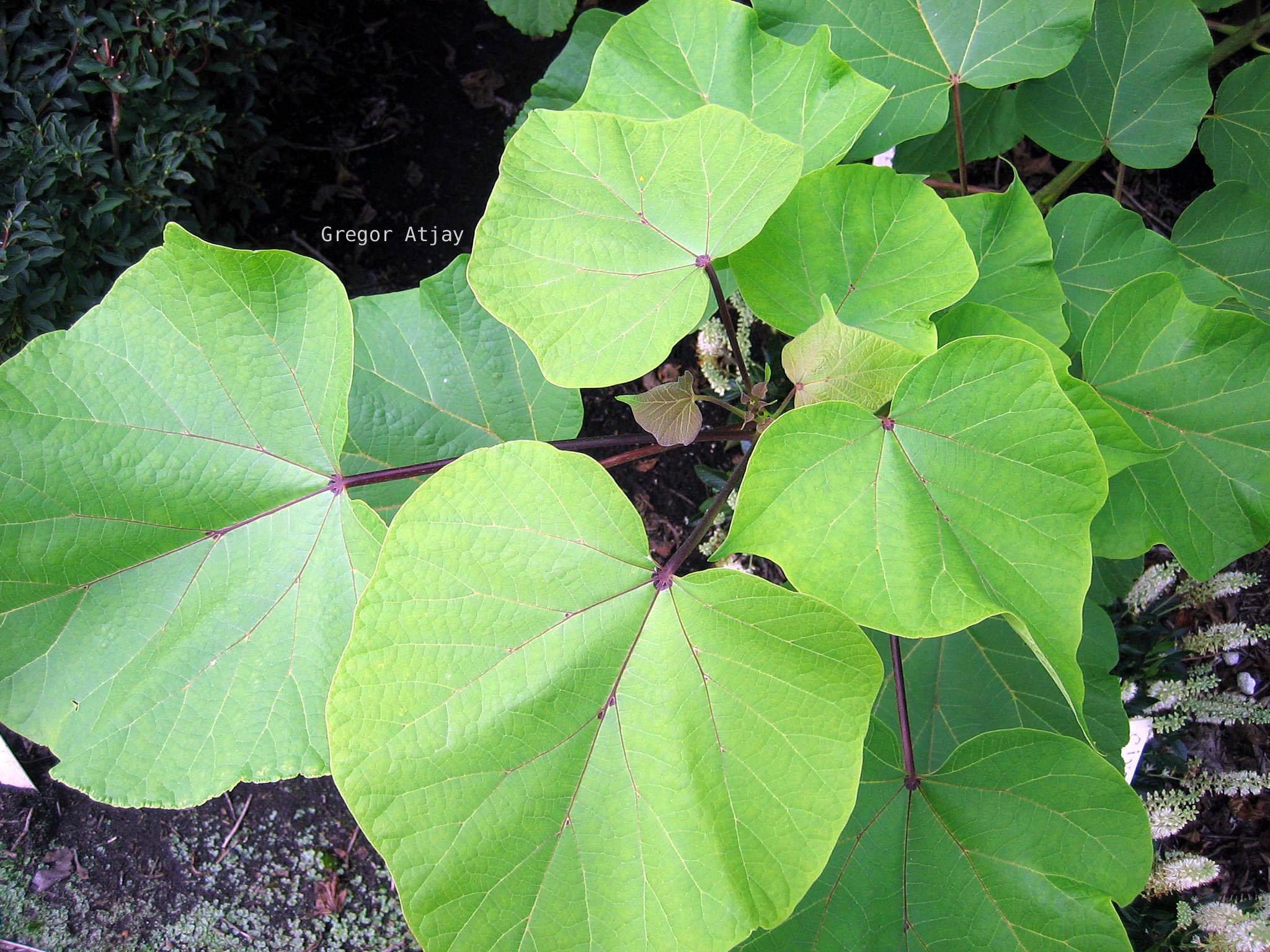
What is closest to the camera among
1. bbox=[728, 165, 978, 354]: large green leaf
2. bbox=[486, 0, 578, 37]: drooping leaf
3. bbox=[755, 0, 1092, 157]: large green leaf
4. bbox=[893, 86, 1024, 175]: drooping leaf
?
bbox=[728, 165, 978, 354]: large green leaf

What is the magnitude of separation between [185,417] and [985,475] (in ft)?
2.74

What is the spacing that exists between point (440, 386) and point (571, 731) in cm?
52

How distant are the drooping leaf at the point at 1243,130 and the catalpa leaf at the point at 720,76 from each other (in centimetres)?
72

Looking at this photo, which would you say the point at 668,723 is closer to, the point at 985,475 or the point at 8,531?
the point at 985,475

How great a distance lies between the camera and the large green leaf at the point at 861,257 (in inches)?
33.4

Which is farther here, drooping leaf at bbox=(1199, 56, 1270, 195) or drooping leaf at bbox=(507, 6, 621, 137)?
drooping leaf at bbox=(507, 6, 621, 137)

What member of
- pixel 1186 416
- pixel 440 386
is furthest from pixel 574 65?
pixel 1186 416

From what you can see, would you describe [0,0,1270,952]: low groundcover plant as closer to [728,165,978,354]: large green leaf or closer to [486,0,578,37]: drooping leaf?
[728,165,978,354]: large green leaf

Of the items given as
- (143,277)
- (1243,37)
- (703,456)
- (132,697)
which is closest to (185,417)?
(143,277)

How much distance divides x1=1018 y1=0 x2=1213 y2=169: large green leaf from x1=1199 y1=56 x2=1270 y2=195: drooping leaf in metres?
0.09

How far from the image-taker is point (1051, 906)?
2.92 feet

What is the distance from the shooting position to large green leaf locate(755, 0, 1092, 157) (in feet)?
3.47

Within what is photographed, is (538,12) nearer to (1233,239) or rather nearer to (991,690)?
(1233,239)

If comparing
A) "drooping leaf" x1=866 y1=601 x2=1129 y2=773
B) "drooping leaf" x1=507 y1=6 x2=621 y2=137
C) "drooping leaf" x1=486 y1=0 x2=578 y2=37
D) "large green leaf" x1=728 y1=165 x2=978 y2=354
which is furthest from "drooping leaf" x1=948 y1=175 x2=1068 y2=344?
"drooping leaf" x1=486 y1=0 x2=578 y2=37
